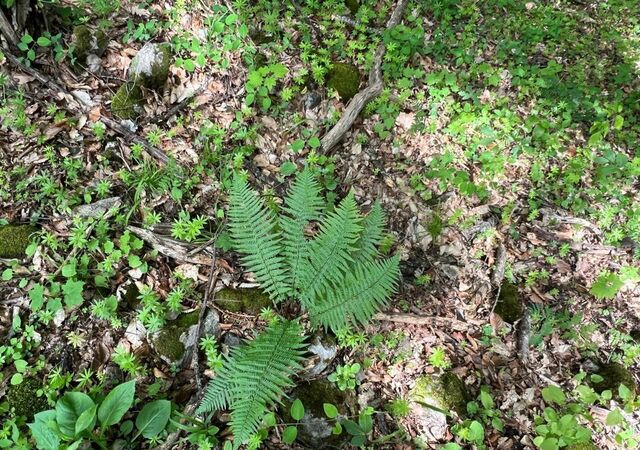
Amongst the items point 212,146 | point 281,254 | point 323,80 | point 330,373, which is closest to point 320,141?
point 323,80

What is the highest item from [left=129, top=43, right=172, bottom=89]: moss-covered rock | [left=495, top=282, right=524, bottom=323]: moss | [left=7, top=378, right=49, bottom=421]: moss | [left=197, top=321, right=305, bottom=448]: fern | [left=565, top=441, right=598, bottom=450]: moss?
[left=129, top=43, right=172, bottom=89]: moss-covered rock

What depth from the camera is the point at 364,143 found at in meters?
4.21

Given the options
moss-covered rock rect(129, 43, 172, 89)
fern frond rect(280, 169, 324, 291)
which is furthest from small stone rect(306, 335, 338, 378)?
moss-covered rock rect(129, 43, 172, 89)

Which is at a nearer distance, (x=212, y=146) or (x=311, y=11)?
(x=212, y=146)

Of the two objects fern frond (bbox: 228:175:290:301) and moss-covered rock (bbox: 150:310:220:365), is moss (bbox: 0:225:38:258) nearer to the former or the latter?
moss-covered rock (bbox: 150:310:220:365)

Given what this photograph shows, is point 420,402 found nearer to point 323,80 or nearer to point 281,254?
point 281,254

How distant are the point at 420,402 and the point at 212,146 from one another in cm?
276

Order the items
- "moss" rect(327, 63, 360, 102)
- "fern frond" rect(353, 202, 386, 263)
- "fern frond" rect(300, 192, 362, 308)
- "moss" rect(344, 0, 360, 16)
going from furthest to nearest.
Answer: "moss" rect(344, 0, 360, 16)
"moss" rect(327, 63, 360, 102)
"fern frond" rect(353, 202, 386, 263)
"fern frond" rect(300, 192, 362, 308)

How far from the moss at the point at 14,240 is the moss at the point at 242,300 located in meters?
1.44

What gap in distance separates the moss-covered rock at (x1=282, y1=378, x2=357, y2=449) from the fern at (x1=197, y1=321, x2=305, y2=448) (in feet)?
0.46

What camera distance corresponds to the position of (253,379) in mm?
2652

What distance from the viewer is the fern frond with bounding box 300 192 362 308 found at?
316cm

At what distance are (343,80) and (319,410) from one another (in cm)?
318

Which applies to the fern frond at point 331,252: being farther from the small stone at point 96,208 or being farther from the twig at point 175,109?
the twig at point 175,109
